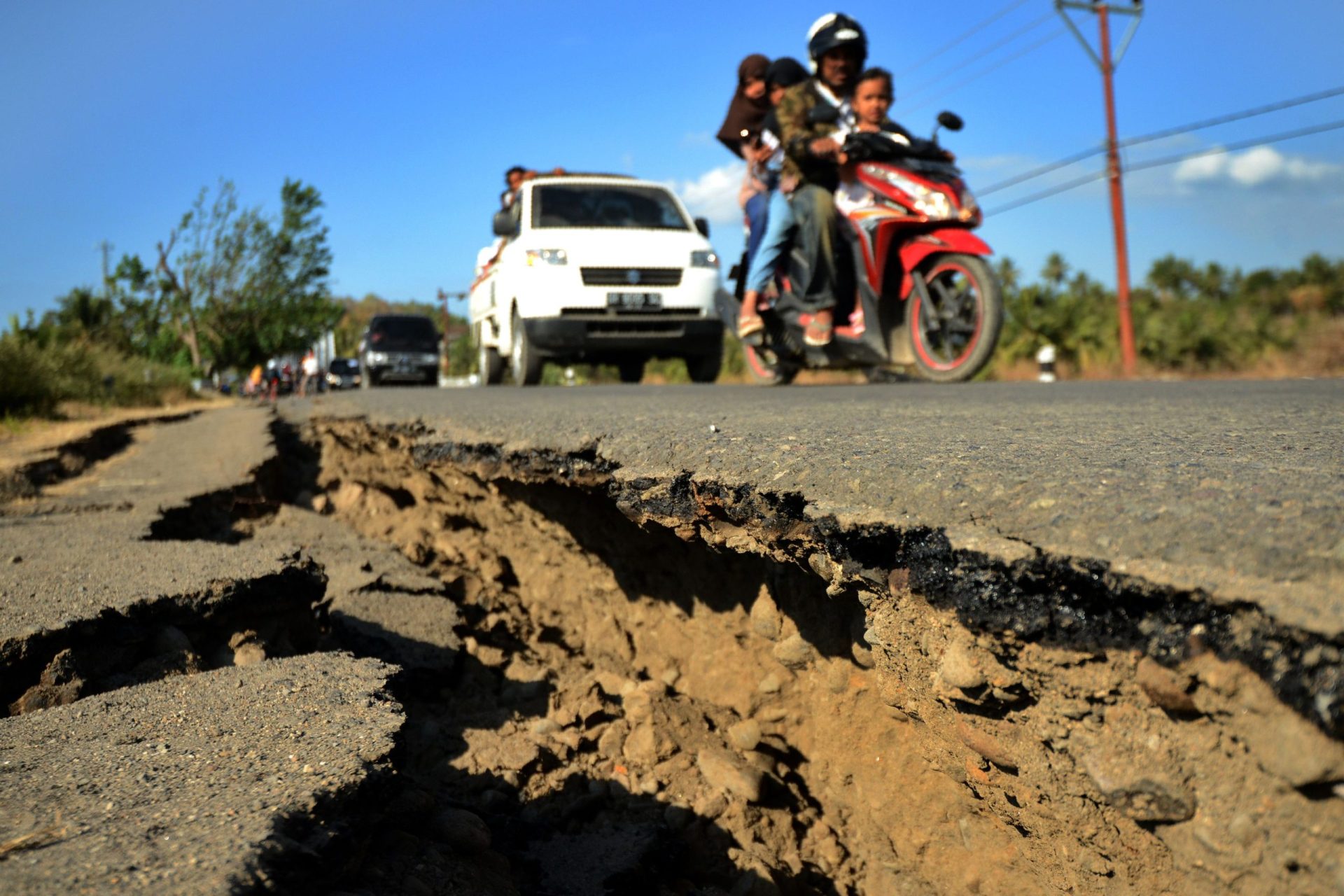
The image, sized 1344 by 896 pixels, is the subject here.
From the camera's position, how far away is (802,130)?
560 centimetres

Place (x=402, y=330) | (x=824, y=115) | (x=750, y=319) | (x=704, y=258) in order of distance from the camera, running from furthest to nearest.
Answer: (x=402, y=330) < (x=704, y=258) < (x=750, y=319) < (x=824, y=115)

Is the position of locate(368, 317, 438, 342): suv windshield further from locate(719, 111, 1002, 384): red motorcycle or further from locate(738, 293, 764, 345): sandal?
locate(719, 111, 1002, 384): red motorcycle

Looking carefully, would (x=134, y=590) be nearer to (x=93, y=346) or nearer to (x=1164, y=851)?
(x=1164, y=851)

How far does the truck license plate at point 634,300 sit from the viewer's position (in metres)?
8.51

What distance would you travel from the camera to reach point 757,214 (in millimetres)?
6363

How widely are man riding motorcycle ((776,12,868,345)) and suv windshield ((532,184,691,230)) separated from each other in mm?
3400

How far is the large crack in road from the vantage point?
110cm

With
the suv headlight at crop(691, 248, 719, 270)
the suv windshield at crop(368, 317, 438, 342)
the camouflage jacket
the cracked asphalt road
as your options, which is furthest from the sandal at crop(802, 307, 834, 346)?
the suv windshield at crop(368, 317, 438, 342)

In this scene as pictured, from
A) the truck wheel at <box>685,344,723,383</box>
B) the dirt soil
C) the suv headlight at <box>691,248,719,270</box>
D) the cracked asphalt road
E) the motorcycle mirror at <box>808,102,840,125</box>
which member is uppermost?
the motorcycle mirror at <box>808,102,840,125</box>

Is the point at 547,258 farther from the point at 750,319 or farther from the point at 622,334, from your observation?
the point at 750,319

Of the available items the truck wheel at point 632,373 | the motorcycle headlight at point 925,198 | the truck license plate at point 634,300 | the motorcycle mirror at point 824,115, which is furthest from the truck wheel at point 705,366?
the motorcycle mirror at point 824,115

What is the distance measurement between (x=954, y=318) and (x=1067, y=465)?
407 centimetres

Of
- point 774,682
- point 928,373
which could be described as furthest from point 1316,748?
point 928,373

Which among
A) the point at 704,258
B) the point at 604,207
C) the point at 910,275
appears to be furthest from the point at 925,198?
the point at 604,207
